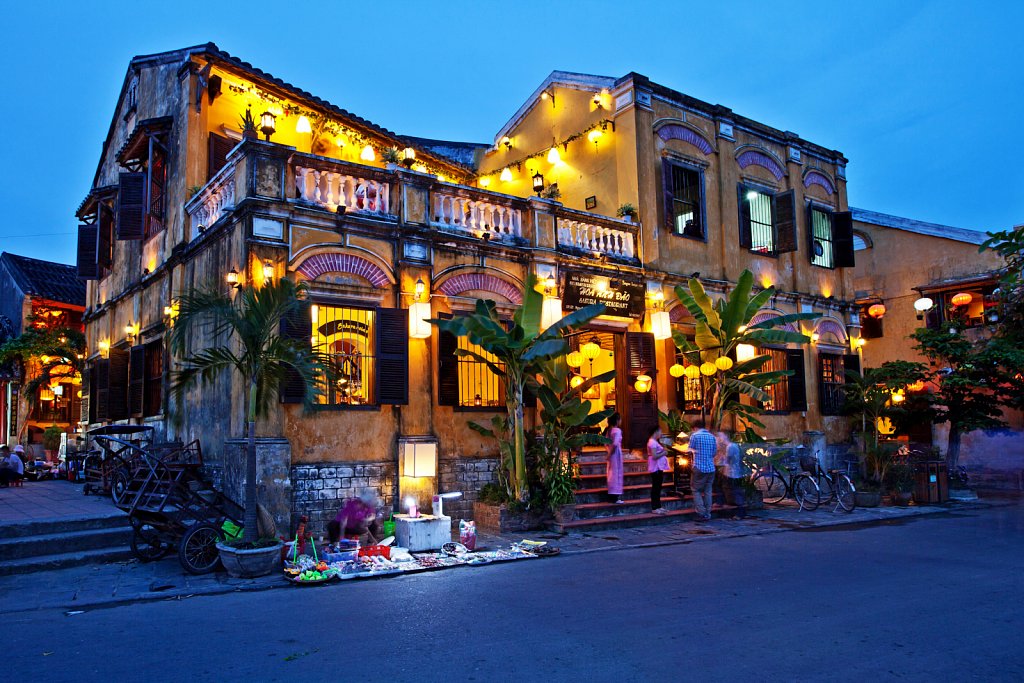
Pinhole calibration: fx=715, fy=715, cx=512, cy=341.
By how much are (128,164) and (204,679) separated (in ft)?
47.6

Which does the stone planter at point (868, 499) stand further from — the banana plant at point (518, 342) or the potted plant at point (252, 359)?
the potted plant at point (252, 359)

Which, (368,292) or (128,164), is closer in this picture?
(368,292)

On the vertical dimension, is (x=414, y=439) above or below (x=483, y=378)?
below

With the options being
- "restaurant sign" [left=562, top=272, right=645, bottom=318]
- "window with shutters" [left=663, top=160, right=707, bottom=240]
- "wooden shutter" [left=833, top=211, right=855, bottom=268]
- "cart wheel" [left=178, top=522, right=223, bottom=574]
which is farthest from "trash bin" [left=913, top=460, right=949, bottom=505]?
"cart wheel" [left=178, top=522, right=223, bottom=574]

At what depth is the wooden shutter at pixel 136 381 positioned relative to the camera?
49.6 ft

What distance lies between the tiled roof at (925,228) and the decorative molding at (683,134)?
339 inches

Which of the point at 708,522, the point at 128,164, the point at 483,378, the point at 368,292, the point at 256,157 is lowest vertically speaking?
the point at 708,522

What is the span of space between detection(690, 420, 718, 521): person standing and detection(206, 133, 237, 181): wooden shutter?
416 inches

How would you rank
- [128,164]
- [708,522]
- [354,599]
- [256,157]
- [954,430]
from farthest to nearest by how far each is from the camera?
[954,430] → [128,164] → [708,522] → [256,157] → [354,599]

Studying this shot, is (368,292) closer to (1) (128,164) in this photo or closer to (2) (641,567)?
(2) (641,567)

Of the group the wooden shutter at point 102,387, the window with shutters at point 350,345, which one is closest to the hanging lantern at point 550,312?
the window with shutters at point 350,345

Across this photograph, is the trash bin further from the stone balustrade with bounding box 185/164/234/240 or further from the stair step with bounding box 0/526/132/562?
the stair step with bounding box 0/526/132/562

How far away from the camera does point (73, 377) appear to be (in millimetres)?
20656

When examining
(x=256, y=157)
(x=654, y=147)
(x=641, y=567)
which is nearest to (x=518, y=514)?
(x=641, y=567)
